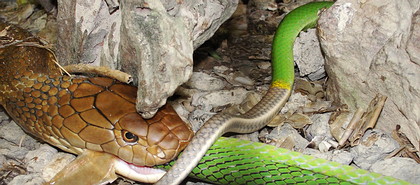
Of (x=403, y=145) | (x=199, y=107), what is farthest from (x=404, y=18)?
(x=199, y=107)

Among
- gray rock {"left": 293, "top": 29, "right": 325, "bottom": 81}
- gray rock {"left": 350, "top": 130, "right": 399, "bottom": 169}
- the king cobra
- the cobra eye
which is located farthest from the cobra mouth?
gray rock {"left": 293, "top": 29, "right": 325, "bottom": 81}

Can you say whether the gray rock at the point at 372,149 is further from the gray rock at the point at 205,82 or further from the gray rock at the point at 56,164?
the gray rock at the point at 56,164

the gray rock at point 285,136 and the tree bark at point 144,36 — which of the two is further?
the gray rock at point 285,136

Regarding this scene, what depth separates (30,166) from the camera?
10.8 feet

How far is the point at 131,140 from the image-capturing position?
3.02 metres

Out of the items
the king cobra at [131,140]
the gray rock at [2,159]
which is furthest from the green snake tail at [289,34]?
the gray rock at [2,159]

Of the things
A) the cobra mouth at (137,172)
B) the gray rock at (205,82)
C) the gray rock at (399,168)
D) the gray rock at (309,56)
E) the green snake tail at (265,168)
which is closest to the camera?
the green snake tail at (265,168)

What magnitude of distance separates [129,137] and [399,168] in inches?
65.5

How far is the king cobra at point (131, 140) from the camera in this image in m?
2.88

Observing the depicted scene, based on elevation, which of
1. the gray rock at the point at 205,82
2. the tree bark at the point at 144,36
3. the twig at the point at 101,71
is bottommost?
the gray rock at the point at 205,82

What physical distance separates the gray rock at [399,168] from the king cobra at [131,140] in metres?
0.29

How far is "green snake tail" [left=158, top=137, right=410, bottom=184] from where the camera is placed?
2838 millimetres

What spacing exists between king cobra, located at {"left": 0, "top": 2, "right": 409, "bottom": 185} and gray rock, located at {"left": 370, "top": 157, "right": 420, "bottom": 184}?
288mm

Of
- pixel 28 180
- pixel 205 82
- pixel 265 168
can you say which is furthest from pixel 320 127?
pixel 28 180
